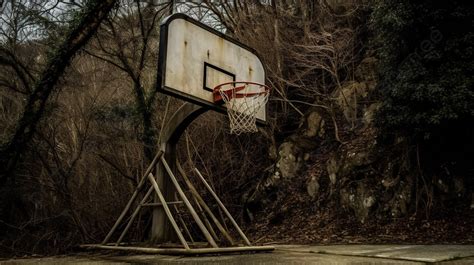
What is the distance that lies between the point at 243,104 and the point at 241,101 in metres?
0.06

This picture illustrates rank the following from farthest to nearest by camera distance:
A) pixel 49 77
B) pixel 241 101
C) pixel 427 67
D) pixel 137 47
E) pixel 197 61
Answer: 1. pixel 137 47
2. pixel 427 67
3. pixel 49 77
4. pixel 241 101
5. pixel 197 61

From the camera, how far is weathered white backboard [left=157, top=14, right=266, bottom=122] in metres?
5.52

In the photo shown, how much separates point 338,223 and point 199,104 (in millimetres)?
5505

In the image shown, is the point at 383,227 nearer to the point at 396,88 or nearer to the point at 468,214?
the point at 468,214

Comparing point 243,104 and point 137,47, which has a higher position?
point 137,47

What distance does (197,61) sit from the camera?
20.1ft

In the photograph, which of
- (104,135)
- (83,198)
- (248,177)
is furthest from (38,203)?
(248,177)

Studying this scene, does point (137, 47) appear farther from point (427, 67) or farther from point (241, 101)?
point (427, 67)

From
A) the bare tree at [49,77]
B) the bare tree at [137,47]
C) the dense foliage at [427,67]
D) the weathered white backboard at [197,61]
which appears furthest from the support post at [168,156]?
the dense foliage at [427,67]

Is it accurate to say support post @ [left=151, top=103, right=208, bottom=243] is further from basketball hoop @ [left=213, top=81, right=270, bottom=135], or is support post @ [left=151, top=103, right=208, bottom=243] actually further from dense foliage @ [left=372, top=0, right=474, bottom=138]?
dense foliage @ [left=372, top=0, right=474, bottom=138]

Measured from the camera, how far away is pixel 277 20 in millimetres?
13617

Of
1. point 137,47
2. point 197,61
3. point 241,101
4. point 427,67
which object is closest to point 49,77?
point 137,47

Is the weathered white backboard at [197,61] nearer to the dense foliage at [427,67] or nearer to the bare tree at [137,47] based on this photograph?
the dense foliage at [427,67]

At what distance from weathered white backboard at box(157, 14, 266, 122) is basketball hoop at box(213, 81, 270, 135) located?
0.15 m
